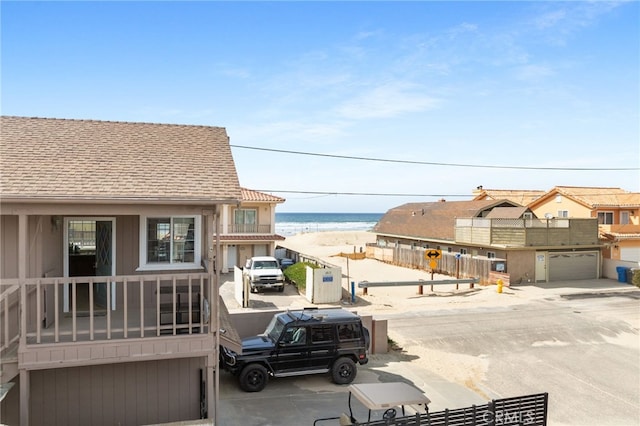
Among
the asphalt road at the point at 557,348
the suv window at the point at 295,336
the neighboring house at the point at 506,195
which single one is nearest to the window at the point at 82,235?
the suv window at the point at 295,336

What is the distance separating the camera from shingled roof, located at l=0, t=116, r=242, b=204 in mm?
8406

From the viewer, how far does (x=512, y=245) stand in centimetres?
2866

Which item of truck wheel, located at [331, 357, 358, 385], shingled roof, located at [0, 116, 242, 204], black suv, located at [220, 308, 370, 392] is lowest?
truck wheel, located at [331, 357, 358, 385]

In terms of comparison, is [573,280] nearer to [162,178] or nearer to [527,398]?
[527,398]

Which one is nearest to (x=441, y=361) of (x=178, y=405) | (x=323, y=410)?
(x=323, y=410)

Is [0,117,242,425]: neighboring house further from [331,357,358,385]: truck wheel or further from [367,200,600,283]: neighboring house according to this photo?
[367,200,600,283]: neighboring house

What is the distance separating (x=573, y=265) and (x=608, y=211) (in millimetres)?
6919

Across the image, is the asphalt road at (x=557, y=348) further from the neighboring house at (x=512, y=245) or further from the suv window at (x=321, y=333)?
the neighboring house at (x=512, y=245)

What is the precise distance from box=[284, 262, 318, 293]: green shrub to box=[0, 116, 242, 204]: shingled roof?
15216 millimetres

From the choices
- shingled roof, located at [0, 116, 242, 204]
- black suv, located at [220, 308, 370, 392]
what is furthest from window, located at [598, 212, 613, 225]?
shingled roof, located at [0, 116, 242, 204]

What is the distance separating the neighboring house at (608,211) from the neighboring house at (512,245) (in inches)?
63.8

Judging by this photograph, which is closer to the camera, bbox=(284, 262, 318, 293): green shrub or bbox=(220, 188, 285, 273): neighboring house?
bbox=(284, 262, 318, 293): green shrub

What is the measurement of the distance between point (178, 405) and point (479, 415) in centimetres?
589

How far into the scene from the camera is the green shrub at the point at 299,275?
26.1m
